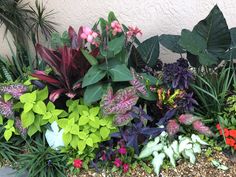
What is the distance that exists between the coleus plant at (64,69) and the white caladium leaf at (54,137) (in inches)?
11.7

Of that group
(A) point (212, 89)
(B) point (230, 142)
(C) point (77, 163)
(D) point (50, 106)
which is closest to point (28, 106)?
(D) point (50, 106)

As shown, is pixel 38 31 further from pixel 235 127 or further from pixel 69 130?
pixel 235 127

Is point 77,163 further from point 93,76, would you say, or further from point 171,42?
point 171,42

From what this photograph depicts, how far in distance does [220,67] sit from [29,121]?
74.9 inches

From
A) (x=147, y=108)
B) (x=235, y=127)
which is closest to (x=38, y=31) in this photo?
(x=147, y=108)

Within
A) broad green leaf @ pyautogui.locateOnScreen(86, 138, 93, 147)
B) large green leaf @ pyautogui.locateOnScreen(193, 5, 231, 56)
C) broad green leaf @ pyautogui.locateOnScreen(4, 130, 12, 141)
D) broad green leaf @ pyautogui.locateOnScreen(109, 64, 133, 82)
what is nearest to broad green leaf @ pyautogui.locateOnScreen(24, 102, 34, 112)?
broad green leaf @ pyautogui.locateOnScreen(4, 130, 12, 141)

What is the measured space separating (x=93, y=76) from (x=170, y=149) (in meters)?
0.89

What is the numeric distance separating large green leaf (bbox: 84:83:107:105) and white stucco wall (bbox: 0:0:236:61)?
102cm

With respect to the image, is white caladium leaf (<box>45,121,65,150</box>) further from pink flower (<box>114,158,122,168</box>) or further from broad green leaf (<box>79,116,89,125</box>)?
pink flower (<box>114,158,122,168</box>)

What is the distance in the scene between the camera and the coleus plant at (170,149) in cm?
317

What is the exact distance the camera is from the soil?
3181mm

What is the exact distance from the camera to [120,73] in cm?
323

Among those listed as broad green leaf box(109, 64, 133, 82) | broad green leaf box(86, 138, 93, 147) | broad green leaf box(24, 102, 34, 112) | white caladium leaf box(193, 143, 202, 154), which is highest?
broad green leaf box(109, 64, 133, 82)

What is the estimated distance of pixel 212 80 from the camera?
11.7ft
